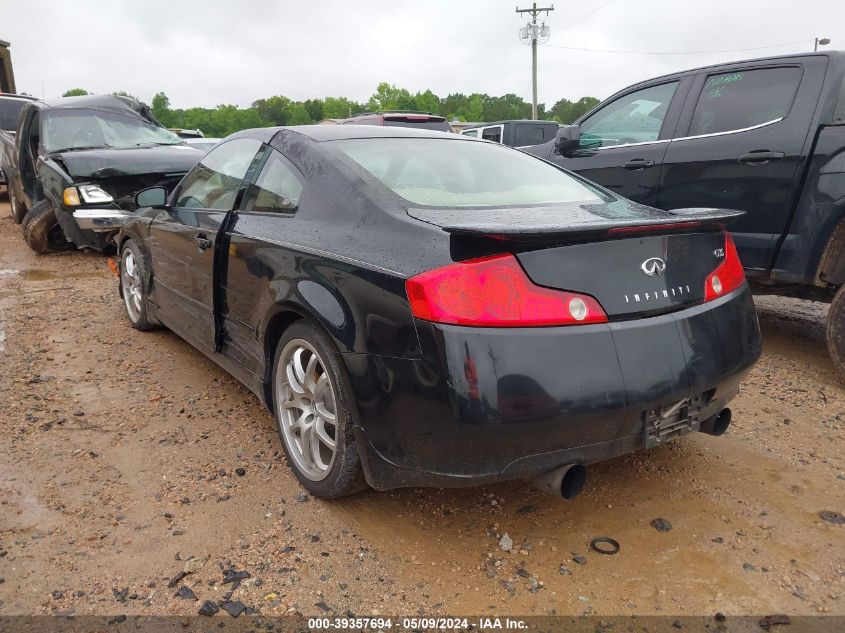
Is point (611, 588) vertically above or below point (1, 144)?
below

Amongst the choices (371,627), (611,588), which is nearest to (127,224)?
(371,627)

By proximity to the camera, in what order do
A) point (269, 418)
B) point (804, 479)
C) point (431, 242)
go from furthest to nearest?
point (269, 418)
point (804, 479)
point (431, 242)

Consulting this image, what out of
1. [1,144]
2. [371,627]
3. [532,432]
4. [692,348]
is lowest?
[371,627]

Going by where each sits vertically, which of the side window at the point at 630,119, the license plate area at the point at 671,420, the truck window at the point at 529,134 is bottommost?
the license plate area at the point at 671,420

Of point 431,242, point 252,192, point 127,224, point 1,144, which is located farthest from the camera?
point 1,144

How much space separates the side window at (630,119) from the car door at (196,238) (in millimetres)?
3061

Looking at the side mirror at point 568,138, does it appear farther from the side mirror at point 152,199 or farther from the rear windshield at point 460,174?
the side mirror at point 152,199

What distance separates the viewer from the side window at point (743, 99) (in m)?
4.23

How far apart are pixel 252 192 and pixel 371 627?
2033 millimetres

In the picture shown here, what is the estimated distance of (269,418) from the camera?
346cm

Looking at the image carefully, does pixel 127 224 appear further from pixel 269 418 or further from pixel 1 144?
pixel 1 144

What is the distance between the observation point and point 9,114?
40.0ft

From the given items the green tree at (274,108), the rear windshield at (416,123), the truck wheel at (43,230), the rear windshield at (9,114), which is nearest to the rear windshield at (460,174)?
the truck wheel at (43,230)

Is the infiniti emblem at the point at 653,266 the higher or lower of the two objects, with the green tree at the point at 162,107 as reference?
lower
